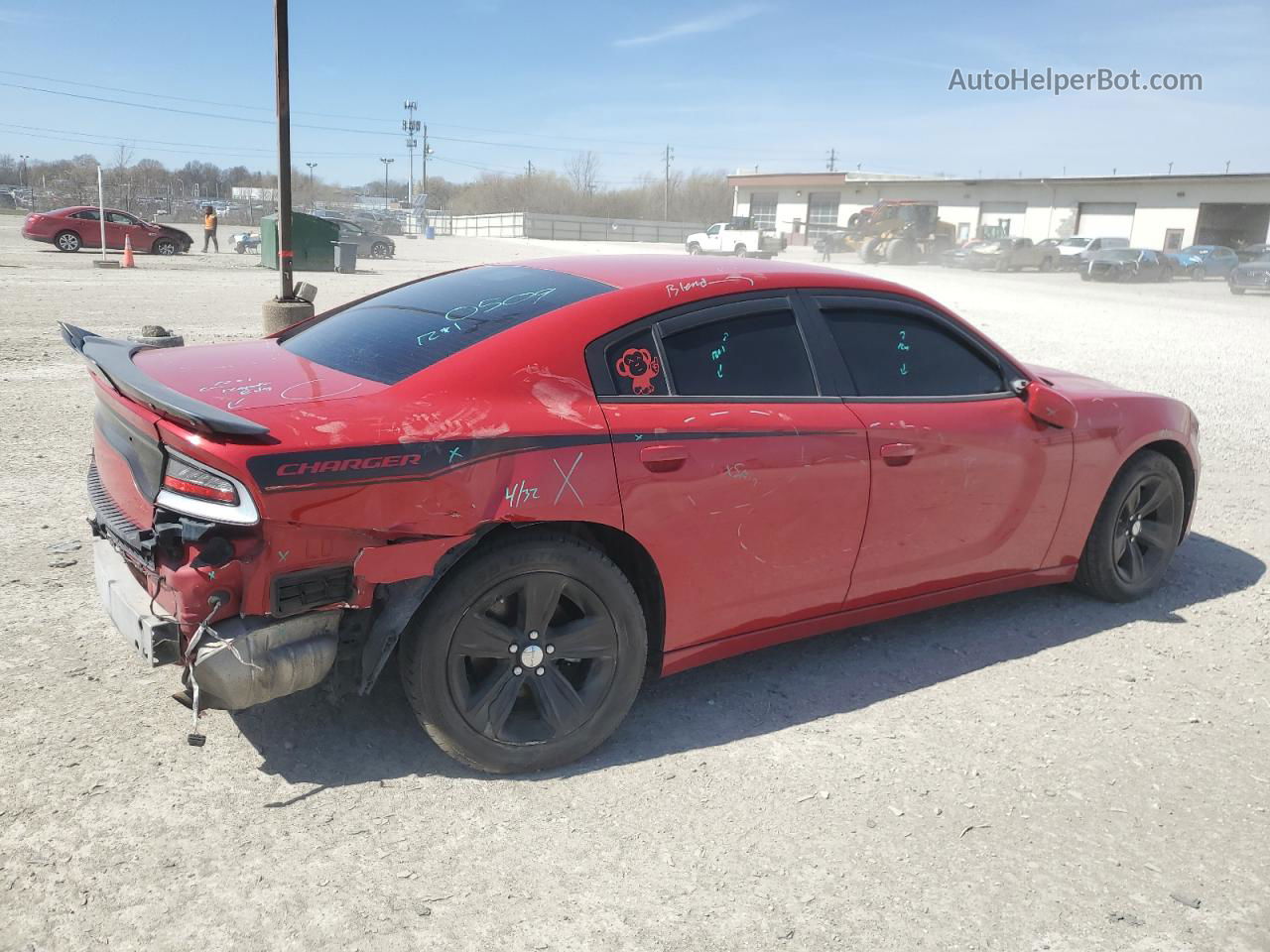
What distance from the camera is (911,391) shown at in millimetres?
3990

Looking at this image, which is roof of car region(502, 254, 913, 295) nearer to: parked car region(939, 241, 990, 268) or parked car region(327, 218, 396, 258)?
parked car region(327, 218, 396, 258)

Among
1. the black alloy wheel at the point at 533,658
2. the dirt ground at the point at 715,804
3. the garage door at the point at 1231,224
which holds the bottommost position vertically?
the dirt ground at the point at 715,804

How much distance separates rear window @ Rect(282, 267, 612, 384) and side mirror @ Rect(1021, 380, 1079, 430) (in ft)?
6.51

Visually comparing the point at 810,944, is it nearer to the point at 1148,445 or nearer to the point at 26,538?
the point at 1148,445

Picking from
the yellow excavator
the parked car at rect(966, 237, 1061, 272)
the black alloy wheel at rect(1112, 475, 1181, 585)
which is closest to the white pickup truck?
the yellow excavator

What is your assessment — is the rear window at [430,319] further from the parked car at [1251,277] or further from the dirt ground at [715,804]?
the parked car at [1251,277]

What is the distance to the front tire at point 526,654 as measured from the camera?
299 centimetres

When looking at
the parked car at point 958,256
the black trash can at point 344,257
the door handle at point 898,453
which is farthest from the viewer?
the parked car at point 958,256

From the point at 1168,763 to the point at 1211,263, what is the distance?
41783mm

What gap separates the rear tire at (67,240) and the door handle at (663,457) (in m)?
32.2

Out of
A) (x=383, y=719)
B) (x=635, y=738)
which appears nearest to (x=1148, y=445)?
(x=635, y=738)

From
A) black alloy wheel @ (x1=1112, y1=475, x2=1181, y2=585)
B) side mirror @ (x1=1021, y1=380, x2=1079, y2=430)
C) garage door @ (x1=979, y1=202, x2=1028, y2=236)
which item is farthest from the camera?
garage door @ (x1=979, y1=202, x2=1028, y2=236)

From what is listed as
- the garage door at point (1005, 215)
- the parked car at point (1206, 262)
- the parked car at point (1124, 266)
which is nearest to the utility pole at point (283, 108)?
the parked car at point (1124, 266)

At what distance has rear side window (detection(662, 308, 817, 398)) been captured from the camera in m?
3.42
